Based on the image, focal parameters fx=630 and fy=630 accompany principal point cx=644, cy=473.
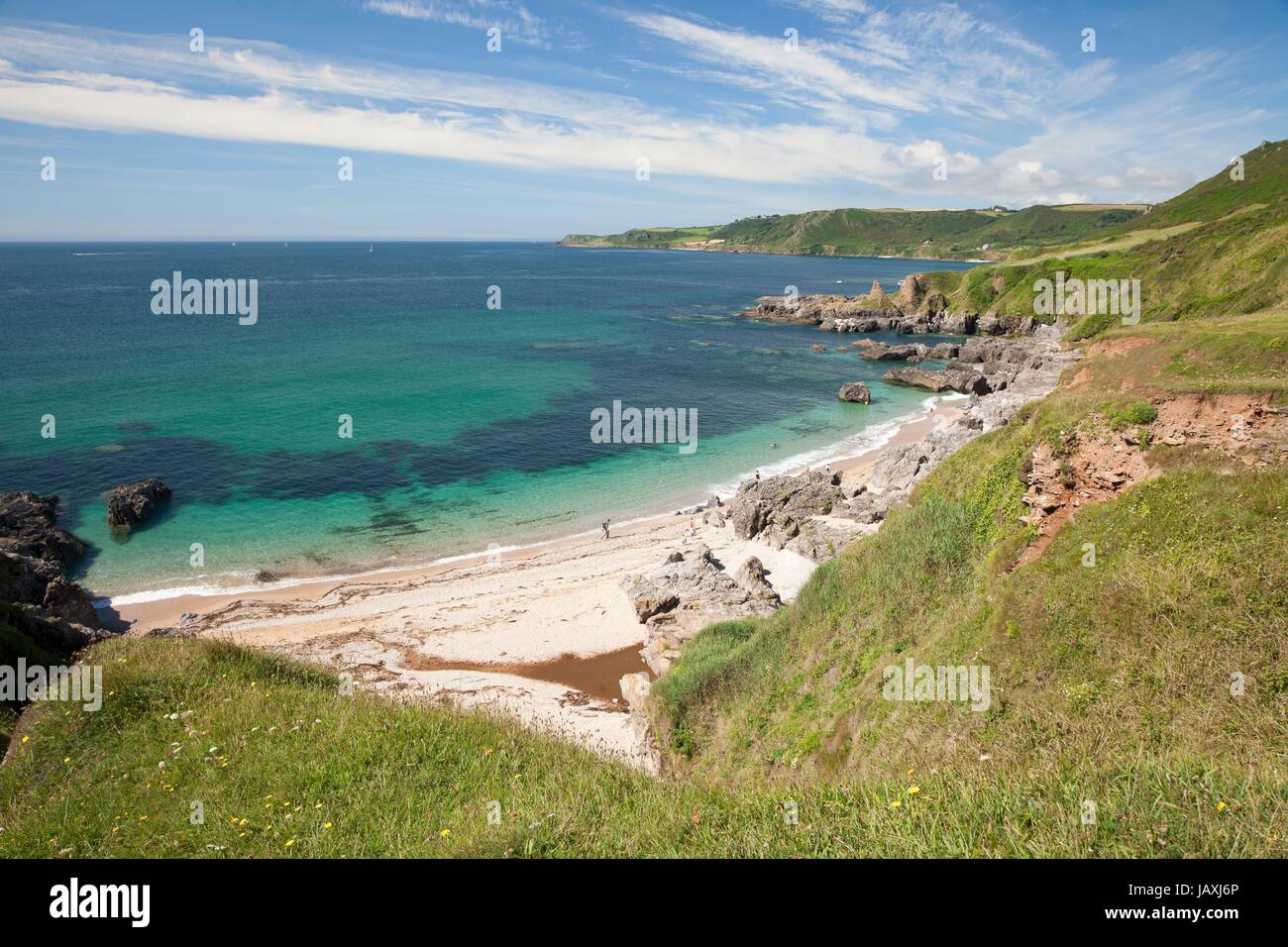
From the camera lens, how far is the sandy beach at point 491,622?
2322 cm

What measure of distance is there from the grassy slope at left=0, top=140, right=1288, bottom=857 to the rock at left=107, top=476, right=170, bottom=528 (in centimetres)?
2864

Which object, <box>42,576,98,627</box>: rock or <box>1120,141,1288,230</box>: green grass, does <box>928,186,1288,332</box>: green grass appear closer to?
<box>1120,141,1288,230</box>: green grass

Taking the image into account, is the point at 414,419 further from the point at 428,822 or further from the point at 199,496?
the point at 428,822

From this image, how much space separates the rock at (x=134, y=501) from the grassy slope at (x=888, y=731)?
93.9ft

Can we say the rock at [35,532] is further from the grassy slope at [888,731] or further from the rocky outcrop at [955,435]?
the rocky outcrop at [955,435]

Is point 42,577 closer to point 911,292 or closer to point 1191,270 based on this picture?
point 1191,270

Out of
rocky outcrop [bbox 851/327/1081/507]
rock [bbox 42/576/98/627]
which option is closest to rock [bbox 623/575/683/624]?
rocky outcrop [bbox 851/327/1081/507]

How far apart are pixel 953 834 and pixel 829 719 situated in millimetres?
8302

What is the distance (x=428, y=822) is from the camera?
9258mm

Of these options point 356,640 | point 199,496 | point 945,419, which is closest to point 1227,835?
point 356,640

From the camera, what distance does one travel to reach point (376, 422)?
57.8m

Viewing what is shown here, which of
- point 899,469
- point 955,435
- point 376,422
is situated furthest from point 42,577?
point 955,435

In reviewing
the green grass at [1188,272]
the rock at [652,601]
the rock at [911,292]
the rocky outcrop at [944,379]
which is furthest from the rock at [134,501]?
the rock at [911,292]

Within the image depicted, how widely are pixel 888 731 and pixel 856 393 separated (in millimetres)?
60671
